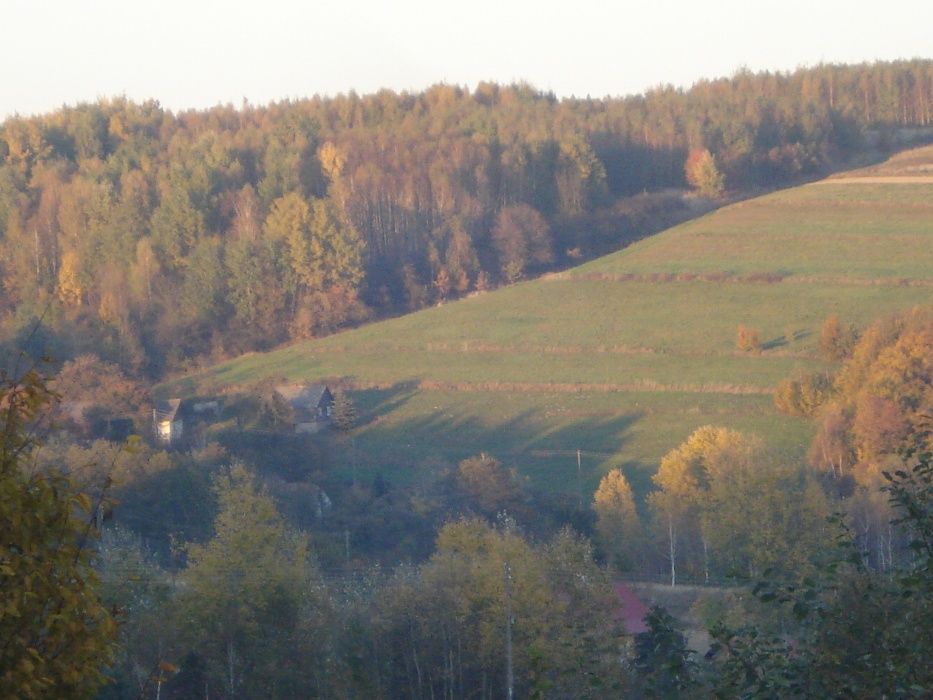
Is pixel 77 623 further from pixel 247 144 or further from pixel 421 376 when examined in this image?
pixel 247 144

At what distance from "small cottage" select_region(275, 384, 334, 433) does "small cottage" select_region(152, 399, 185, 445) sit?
259 cm

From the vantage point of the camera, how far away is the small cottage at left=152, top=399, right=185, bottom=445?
27.2m

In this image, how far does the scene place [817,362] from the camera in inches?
1152

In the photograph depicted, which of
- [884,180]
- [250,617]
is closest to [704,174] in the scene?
[884,180]

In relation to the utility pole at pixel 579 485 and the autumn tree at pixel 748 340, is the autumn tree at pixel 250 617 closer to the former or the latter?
the utility pole at pixel 579 485

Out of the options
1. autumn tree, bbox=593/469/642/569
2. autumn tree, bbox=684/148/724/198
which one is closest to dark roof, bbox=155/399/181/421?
autumn tree, bbox=593/469/642/569

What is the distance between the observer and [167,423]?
2788 centimetres

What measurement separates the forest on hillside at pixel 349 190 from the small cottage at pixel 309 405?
948cm

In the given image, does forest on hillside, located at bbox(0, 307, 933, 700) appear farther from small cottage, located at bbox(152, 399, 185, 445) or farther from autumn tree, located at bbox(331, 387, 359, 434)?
small cottage, located at bbox(152, 399, 185, 445)

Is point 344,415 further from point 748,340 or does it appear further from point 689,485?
point 748,340

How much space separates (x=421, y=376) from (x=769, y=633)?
89.7 ft

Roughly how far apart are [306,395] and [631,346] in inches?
357

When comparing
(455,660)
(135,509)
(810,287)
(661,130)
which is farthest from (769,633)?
(661,130)

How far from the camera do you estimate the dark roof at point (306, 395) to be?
1148 inches
